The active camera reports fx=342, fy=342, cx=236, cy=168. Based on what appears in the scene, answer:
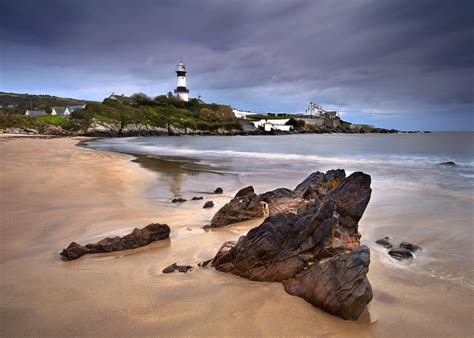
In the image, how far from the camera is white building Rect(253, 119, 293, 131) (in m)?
101

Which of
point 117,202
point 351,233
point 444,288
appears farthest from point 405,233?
point 117,202

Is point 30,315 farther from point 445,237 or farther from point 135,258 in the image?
point 445,237

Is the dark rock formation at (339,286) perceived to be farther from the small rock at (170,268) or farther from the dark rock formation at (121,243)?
the dark rock formation at (121,243)

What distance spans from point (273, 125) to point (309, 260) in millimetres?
103490

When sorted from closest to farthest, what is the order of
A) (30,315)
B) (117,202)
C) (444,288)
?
(30,315)
(444,288)
(117,202)

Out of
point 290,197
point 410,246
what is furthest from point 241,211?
point 410,246

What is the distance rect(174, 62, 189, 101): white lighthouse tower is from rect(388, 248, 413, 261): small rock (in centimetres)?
9252

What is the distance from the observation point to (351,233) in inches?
192

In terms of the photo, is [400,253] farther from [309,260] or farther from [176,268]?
[176,268]

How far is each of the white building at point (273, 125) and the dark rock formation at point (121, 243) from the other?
9497cm

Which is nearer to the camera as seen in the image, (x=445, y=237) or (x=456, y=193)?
(x=445, y=237)

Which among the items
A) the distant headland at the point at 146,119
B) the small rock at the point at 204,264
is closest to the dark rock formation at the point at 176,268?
the small rock at the point at 204,264

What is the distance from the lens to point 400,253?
473cm

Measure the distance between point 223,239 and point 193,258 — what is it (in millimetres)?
814
